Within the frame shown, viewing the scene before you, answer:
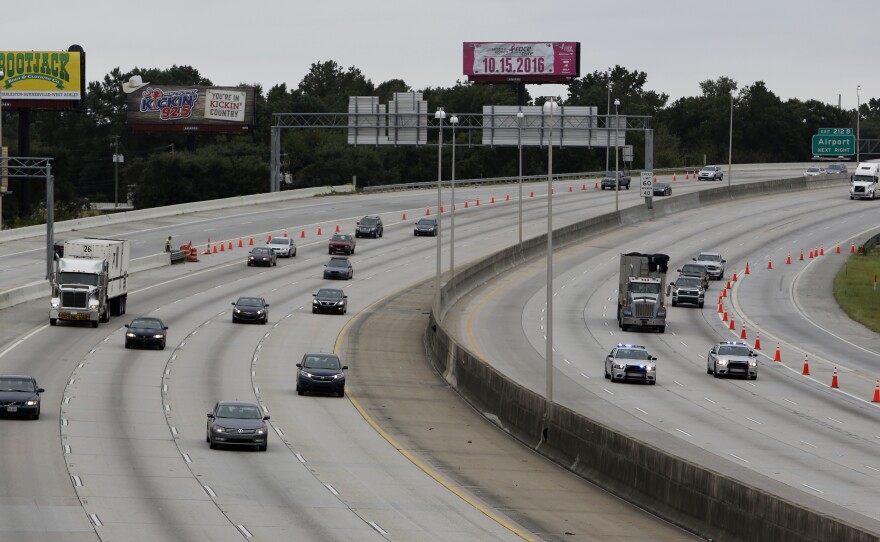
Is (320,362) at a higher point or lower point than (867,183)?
lower

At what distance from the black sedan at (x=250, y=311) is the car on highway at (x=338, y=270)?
1697 cm

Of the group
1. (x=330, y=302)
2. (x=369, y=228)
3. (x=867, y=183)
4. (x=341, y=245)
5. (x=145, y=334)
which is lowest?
(x=145, y=334)

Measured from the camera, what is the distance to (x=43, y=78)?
388 feet

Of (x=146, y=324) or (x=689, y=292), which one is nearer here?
(x=146, y=324)

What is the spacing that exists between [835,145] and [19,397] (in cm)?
13767

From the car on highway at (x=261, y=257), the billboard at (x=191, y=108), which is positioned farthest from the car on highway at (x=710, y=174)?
the car on highway at (x=261, y=257)

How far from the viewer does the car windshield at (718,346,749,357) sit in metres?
54.5

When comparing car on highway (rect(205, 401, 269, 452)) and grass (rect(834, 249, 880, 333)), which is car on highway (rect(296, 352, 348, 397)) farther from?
grass (rect(834, 249, 880, 333))

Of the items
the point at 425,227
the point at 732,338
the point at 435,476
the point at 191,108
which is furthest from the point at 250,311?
the point at 191,108

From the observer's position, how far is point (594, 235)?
106m

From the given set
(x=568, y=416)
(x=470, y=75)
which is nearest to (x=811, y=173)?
(x=470, y=75)

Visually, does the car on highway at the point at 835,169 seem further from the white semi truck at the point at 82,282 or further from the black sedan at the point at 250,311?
the white semi truck at the point at 82,282

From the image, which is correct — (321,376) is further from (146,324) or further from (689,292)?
(689,292)

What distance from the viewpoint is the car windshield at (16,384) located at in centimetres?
4038
